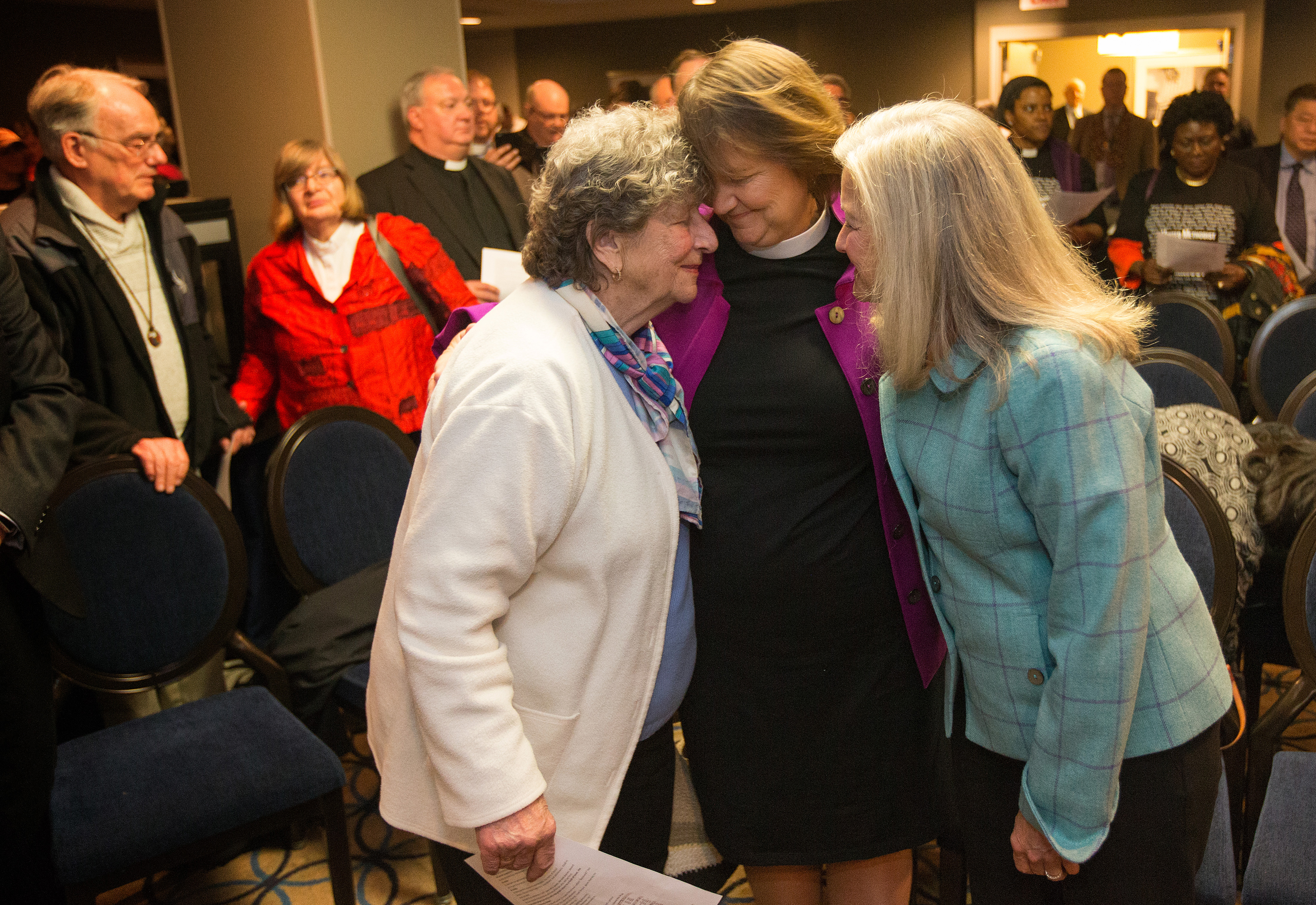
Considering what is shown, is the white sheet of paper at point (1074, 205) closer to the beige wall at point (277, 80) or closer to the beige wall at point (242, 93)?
the beige wall at point (277, 80)

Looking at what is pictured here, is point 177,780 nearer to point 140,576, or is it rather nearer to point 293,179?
point 140,576

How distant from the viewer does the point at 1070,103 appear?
34.4 feet

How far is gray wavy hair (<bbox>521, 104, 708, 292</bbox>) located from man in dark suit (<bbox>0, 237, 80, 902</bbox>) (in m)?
1.10

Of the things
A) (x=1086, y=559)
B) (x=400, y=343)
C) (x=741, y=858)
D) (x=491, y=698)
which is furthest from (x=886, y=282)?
(x=400, y=343)

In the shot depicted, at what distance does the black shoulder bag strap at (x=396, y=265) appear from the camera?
3.42m

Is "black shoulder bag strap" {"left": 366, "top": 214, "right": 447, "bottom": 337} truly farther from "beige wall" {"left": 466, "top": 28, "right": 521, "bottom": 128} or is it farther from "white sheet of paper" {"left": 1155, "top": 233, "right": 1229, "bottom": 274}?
"beige wall" {"left": 466, "top": 28, "right": 521, "bottom": 128}

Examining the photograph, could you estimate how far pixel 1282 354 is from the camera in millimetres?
3268

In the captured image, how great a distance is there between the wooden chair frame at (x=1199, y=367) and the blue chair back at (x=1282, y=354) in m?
0.68

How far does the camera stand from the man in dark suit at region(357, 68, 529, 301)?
3.89 metres

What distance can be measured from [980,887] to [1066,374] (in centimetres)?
75

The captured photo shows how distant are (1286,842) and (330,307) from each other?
2864mm

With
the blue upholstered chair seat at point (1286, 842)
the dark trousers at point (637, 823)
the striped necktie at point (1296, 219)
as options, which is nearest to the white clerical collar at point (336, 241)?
the dark trousers at point (637, 823)

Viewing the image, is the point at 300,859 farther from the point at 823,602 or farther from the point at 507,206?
the point at 507,206

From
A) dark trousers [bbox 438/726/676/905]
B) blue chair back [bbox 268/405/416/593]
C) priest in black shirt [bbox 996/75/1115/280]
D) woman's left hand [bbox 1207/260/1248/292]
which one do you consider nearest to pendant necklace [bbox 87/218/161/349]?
blue chair back [bbox 268/405/416/593]
